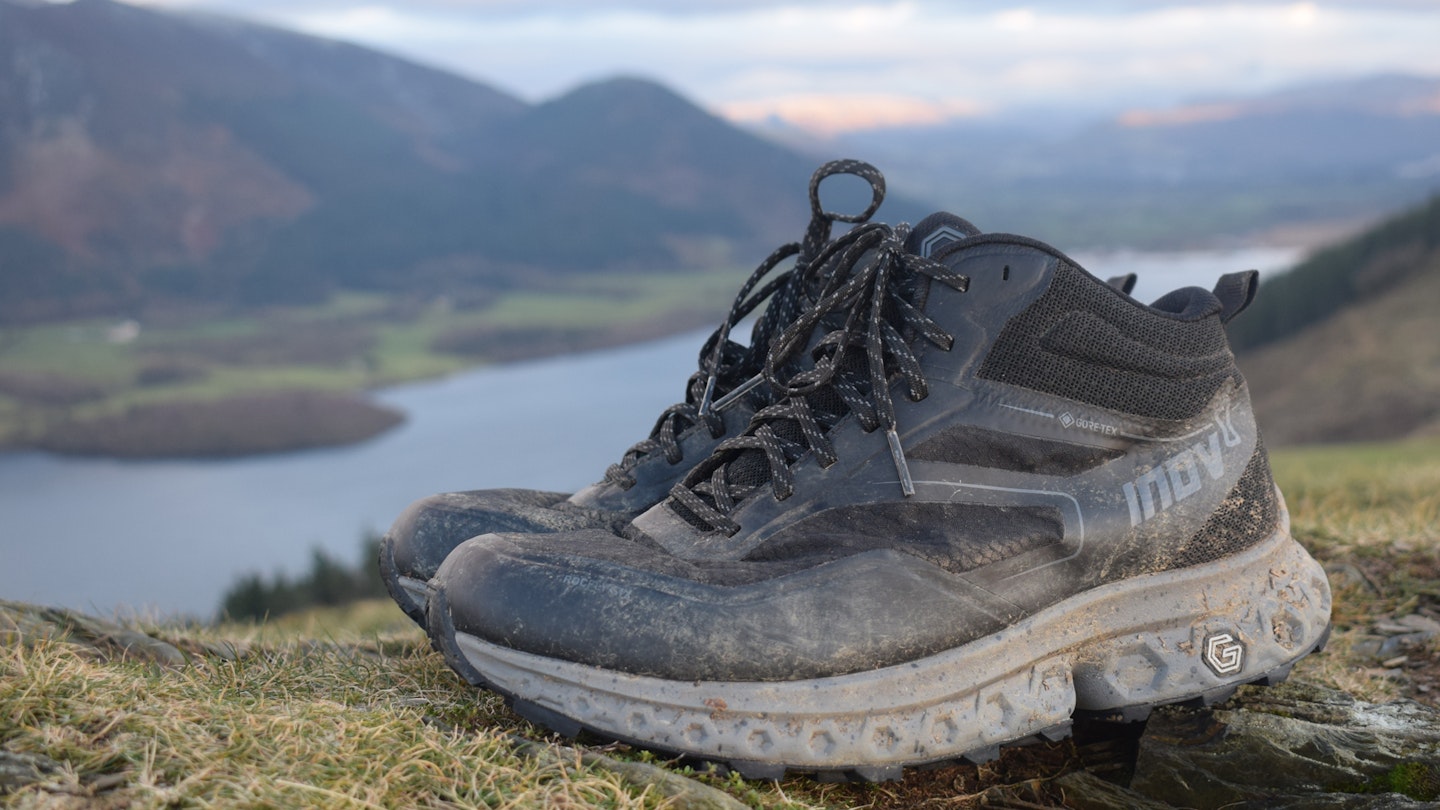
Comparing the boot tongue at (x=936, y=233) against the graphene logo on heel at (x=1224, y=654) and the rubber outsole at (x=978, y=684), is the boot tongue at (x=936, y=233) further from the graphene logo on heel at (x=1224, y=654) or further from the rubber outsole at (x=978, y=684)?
the graphene logo on heel at (x=1224, y=654)

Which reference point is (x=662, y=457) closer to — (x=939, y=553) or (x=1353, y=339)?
(x=939, y=553)

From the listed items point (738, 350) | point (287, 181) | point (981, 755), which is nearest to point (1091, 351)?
point (981, 755)

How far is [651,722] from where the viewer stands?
275cm

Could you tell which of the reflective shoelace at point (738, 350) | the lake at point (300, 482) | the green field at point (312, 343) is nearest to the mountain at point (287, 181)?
the green field at point (312, 343)

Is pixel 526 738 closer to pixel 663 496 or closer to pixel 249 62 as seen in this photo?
pixel 663 496

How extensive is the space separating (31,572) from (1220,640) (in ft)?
233

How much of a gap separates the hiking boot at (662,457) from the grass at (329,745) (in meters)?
0.40

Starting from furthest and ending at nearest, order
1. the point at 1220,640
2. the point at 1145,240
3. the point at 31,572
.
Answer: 1. the point at 1145,240
2. the point at 31,572
3. the point at 1220,640

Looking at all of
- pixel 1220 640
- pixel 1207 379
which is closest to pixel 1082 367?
pixel 1207 379

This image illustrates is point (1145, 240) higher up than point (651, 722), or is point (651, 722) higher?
point (1145, 240)

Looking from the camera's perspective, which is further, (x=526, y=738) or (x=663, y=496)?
(x=663, y=496)

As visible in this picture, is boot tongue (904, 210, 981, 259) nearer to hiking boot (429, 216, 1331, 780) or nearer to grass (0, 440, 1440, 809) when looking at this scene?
hiking boot (429, 216, 1331, 780)

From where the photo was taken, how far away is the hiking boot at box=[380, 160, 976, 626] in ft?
11.8

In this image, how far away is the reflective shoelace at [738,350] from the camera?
12.8 feet
